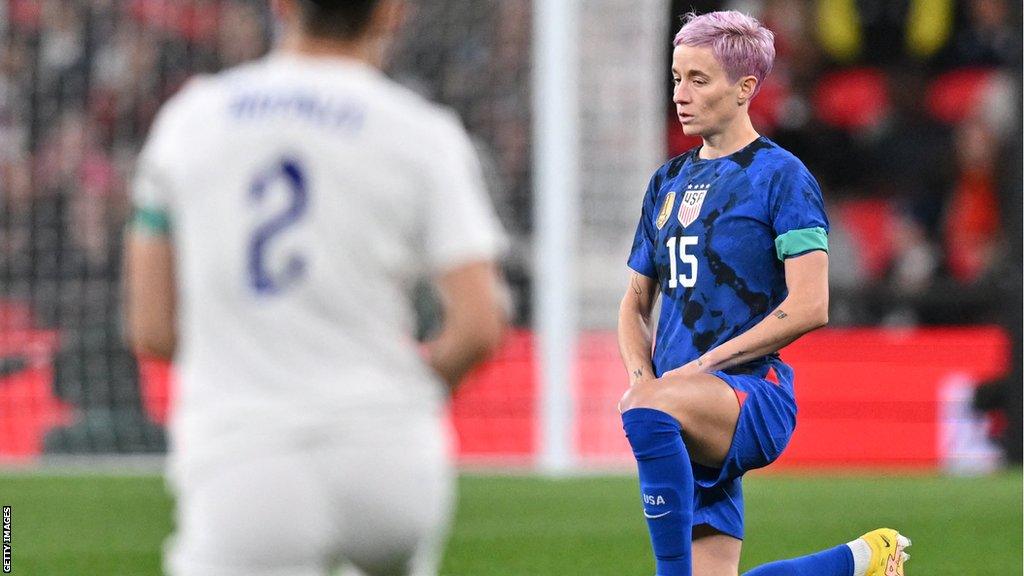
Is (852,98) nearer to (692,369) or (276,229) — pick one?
(692,369)

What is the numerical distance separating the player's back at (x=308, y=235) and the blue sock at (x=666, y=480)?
153 cm

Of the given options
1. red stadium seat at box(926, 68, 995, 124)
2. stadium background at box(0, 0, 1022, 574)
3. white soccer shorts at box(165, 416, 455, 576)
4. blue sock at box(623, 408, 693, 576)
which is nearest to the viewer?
white soccer shorts at box(165, 416, 455, 576)

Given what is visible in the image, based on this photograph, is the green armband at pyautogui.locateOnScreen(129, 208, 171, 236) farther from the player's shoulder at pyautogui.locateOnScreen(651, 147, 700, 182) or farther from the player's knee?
the player's shoulder at pyautogui.locateOnScreen(651, 147, 700, 182)

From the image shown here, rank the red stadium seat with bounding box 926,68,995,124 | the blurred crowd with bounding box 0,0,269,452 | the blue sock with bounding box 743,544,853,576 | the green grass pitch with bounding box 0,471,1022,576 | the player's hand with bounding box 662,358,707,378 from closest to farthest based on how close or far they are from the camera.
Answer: the player's hand with bounding box 662,358,707,378 < the blue sock with bounding box 743,544,853,576 < the green grass pitch with bounding box 0,471,1022,576 < the blurred crowd with bounding box 0,0,269,452 < the red stadium seat with bounding box 926,68,995,124

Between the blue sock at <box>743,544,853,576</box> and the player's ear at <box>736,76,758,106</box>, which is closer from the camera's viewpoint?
the player's ear at <box>736,76,758,106</box>

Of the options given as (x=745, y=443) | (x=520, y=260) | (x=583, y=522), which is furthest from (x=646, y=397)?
(x=520, y=260)

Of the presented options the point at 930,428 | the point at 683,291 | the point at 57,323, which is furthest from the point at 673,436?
the point at 57,323

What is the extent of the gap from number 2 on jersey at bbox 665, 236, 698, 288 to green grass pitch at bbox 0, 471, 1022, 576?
2.68 m

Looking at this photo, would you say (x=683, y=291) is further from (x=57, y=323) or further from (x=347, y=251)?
(x=57, y=323)

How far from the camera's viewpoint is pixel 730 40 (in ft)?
13.3

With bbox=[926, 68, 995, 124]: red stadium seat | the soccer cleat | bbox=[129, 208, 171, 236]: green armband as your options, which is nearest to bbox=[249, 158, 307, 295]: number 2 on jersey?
bbox=[129, 208, 171, 236]: green armband

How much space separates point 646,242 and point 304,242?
1.99 metres

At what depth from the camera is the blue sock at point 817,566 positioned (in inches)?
180

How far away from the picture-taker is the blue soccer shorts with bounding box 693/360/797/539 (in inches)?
162
